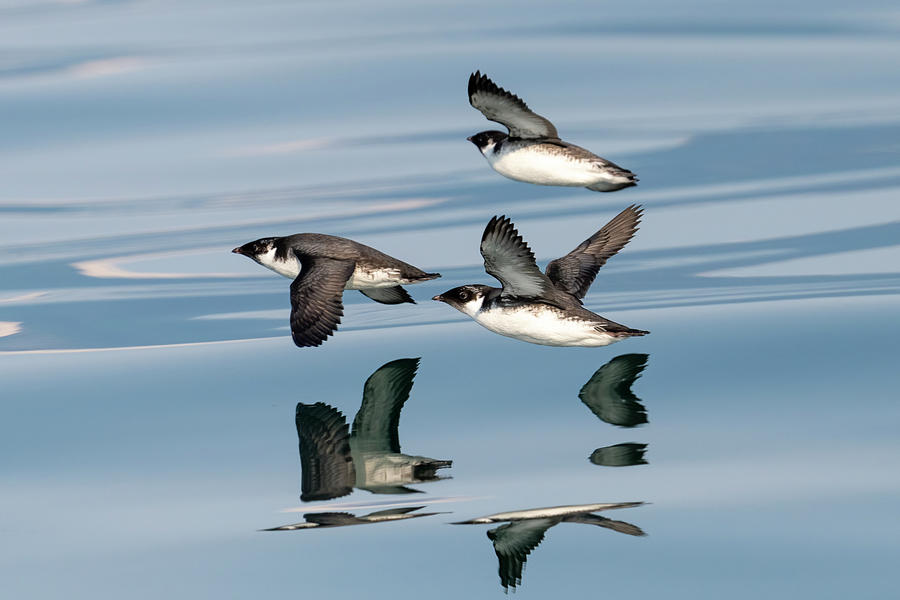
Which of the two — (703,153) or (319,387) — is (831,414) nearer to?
(319,387)

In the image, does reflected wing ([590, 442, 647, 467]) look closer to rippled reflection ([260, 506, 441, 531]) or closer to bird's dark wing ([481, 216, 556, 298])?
rippled reflection ([260, 506, 441, 531])

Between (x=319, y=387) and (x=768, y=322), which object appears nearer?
(x=319, y=387)

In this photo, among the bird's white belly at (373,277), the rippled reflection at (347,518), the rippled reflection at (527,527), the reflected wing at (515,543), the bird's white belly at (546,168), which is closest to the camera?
the reflected wing at (515,543)

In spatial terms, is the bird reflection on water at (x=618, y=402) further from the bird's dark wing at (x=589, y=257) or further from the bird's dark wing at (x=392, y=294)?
the bird's dark wing at (x=392, y=294)

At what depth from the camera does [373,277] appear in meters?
12.3

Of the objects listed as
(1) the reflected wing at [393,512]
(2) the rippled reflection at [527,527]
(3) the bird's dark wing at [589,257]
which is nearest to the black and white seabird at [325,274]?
(3) the bird's dark wing at [589,257]

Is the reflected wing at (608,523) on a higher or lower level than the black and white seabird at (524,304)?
lower

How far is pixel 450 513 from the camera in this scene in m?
7.98

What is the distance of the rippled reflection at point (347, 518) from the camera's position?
7.92 meters

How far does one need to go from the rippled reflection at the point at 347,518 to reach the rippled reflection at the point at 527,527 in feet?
1.27

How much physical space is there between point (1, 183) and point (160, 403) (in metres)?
10.1

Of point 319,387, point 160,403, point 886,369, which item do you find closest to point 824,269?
point 886,369

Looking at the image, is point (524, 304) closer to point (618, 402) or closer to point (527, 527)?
point (618, 402)

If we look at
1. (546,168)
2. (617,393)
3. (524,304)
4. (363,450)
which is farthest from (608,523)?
(546,168)
